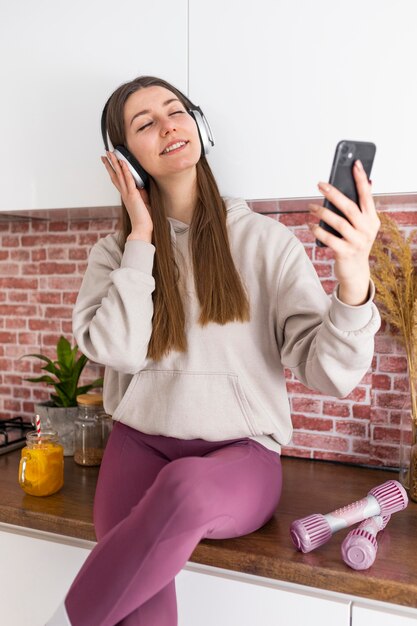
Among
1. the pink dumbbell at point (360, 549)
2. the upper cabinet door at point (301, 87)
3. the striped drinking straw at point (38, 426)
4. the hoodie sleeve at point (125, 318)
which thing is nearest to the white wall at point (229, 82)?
the upper cabinet door at point (301, 87)

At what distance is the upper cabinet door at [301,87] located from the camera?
4.12 feet

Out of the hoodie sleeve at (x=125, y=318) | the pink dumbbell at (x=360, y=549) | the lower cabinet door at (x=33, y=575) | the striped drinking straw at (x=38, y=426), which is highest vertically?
the hoodie sleeve at (x=125, y=318)

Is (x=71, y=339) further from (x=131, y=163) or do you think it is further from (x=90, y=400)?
(x=131, y=163)

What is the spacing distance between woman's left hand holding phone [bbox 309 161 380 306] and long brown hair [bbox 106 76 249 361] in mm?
362

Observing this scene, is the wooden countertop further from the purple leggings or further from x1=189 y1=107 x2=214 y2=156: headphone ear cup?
x1=189 y1=107 x2=214 y2=156: headphone ear cup

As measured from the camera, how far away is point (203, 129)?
53.1 inches

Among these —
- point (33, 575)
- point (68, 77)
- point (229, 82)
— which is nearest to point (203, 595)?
point (33, 575)

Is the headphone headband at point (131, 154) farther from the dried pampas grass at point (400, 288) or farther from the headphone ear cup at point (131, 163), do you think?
the dried pampas grass at point (400, 288)

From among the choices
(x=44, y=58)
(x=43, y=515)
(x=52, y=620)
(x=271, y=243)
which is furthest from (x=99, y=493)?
(x=44, y=58)

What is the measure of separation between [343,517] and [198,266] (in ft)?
2.14

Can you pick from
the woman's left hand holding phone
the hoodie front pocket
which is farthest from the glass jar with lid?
the woman's left hand holding phone

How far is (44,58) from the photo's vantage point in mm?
1565

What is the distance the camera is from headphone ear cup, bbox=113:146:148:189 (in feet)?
4.62

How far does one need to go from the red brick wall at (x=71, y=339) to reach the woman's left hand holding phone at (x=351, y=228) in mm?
481
